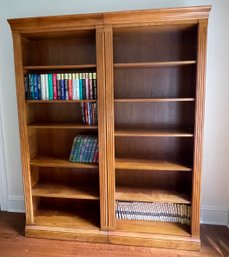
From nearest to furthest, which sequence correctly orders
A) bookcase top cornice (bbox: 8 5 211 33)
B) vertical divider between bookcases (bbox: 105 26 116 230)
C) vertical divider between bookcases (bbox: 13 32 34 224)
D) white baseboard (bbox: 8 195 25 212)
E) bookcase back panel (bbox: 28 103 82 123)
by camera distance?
bookcase top cornice (bbox: 8 5 211 33) → vertical divider between bookcases (bbox: 105 26 116 230) → vertical divider between bookcases (bbox: 13 32 34 224) → bookcase back panel (bbox: 28 103 82 123) → white baseboard (bbox: 8 195 25 212)

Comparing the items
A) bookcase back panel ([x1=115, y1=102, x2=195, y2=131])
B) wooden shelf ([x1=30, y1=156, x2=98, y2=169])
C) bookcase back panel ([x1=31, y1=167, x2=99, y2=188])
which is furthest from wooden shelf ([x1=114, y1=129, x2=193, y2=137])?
bookcase back panel ([x1=31, y1=167, x2=99, y2=188])

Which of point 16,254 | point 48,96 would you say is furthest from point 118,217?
point 48,96

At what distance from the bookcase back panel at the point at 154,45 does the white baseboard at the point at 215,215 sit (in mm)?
1478

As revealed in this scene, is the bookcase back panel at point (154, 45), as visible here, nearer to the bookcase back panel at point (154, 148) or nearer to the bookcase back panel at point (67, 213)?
the bookcase back panel at point (154, 148)

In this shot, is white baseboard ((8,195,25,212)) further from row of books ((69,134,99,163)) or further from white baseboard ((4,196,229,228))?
white baseboard ((4,196,229,228))

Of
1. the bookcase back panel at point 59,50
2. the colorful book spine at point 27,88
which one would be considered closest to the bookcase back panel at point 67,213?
the colorful book spine at point 27,88

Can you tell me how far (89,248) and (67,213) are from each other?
0.45m

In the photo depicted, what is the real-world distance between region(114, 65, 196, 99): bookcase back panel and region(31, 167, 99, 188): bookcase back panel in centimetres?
85

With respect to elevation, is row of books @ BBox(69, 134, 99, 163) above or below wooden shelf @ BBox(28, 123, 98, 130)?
below

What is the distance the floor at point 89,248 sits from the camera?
187cm

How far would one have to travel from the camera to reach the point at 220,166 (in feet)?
7.12

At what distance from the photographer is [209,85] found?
6.77ft

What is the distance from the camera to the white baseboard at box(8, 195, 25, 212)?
251cm

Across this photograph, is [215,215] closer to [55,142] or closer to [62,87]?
[55,142]
